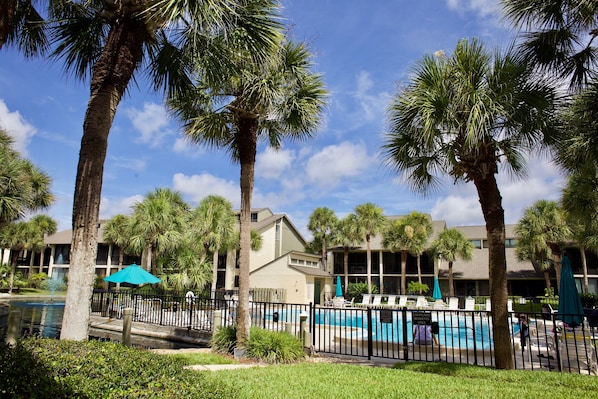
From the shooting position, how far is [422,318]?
32.1 ft

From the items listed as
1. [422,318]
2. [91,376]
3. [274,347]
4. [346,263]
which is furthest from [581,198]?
[346,263]

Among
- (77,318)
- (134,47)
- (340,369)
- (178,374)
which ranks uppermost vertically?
(134,47)

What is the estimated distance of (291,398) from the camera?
217 inches

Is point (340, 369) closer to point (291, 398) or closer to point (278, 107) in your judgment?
point (291, 398)

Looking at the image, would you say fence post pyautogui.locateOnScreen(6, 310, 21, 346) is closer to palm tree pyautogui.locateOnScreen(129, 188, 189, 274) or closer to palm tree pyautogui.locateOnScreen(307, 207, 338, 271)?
palm tree pyautogui.locateOnScreen(129, 188, 189, 274)

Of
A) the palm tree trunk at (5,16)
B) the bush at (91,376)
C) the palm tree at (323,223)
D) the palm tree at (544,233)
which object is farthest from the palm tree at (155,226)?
the palm tree at (544,233)

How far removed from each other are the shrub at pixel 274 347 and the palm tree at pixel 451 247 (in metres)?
30.2

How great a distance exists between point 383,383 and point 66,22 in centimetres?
869

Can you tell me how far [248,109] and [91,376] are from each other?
787 centimetres

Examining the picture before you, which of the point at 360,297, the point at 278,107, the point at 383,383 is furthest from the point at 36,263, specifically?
the point at 383,383

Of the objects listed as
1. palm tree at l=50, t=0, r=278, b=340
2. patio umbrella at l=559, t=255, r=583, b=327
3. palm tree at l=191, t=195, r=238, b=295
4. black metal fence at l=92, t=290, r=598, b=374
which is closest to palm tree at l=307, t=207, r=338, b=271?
palm tree at l=191, t=195, r=238, b=295

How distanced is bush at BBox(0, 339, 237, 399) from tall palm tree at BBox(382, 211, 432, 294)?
35920mm

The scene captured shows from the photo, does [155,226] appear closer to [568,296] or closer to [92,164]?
[92,164]

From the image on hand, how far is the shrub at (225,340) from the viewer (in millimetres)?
10117
